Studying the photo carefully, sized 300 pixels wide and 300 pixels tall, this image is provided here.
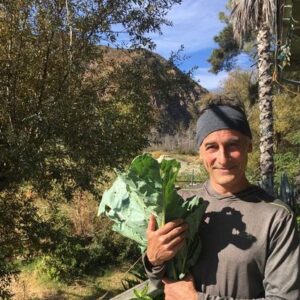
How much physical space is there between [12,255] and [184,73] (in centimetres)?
477

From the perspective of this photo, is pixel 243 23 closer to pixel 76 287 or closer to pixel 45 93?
pixel 45 93

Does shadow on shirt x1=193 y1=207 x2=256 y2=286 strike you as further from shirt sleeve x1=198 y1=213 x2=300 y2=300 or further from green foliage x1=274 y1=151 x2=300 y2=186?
green foliage x1=274 y1=151 x2=300 y2=186

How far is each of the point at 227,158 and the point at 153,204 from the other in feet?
1.06

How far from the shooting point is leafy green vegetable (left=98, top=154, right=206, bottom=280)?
161 cm

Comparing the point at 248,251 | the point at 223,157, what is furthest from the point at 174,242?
the point at 223,157

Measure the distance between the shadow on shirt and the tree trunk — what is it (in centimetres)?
769

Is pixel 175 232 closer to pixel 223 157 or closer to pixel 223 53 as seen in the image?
pixel 223 157

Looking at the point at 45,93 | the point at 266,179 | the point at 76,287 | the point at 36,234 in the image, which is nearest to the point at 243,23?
the point at 266,179

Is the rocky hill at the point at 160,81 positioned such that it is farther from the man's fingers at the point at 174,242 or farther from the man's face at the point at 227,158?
the man's fingers at the point at 174,242

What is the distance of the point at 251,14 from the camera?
9609 millimetres

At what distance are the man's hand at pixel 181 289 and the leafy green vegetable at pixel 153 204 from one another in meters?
0.03

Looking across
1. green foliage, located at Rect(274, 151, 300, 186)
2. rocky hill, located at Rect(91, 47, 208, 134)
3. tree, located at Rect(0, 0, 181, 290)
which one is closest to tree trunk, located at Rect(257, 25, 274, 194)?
rocky hill, located at Rect(91, 47, 208, 134)

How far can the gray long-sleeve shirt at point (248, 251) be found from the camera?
60.4 inches

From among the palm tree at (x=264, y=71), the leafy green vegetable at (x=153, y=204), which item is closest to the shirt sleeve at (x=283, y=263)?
the leafy green vegetable at (x=153, y=204)
